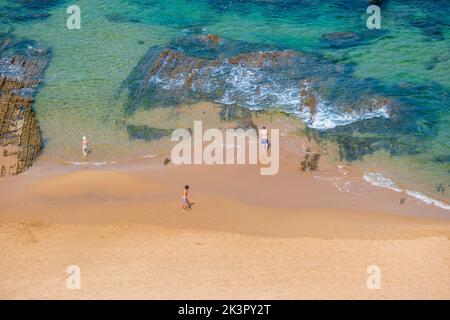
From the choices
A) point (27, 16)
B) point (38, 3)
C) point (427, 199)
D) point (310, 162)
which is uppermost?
point (38, 3)

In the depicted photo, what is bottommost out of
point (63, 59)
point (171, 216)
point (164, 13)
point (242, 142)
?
point (171, 216)

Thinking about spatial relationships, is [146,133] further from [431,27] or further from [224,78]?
[431,27]

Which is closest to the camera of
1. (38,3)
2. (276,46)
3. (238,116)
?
(238,116)

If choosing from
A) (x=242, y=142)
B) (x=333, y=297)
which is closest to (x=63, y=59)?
(x=242, y=142)

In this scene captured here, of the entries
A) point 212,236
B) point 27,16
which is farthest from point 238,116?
point 27,16
